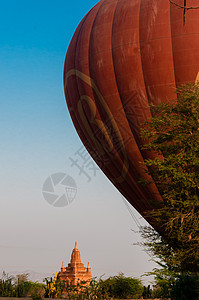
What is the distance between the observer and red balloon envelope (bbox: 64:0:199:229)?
2244 cm

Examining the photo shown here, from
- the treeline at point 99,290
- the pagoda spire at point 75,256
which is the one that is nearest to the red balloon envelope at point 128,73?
the treeline at point 99,290

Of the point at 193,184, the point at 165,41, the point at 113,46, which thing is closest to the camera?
the point at 193,184

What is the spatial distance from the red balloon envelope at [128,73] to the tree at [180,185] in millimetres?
4257

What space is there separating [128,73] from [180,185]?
9339 millimetres

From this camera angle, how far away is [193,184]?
1571 centimetres

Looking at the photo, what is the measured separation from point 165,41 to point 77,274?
48.7 m

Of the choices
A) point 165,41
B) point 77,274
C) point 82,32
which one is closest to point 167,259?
point 165,41

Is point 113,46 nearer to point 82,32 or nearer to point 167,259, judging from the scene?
point 82,32

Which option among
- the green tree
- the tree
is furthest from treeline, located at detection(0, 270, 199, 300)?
the tree

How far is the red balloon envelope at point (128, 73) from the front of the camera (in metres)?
22.4

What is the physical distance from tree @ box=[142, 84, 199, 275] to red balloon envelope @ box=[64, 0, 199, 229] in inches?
168

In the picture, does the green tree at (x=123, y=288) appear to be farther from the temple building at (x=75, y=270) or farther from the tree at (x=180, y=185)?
the temple building at (x=75, y=270)

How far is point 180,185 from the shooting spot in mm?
16359

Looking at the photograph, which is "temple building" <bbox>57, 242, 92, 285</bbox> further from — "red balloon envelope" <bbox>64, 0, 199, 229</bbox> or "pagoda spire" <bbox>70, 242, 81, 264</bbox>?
"red balloon envelope" <bbox>64, 0, 199, 229</bbox>
